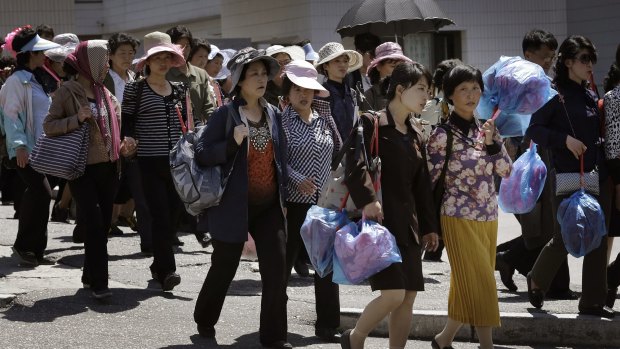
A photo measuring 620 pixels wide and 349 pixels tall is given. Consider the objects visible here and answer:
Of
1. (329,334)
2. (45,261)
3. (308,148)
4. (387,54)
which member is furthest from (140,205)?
(329,334)

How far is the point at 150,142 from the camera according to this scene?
9.11m

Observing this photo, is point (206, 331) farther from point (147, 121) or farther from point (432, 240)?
point (147, 121)

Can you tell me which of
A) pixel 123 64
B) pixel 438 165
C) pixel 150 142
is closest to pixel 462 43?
pixel 123 64

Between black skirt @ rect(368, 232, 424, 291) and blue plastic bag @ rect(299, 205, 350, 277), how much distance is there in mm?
301

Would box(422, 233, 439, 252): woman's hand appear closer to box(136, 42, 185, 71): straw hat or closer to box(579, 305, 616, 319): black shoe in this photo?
box(579, 305, 616, 319): black shoe

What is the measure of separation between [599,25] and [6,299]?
13.4m

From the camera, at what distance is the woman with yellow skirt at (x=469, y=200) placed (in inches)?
292

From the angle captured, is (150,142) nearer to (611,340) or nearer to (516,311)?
(516,311)

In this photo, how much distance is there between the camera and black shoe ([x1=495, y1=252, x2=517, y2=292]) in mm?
9781

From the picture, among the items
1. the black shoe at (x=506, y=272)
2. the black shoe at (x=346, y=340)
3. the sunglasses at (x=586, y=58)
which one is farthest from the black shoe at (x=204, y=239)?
the black shoe at (x=346, y=340)

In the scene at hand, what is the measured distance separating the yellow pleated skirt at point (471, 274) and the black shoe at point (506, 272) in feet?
7.67

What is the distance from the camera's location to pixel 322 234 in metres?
7.06

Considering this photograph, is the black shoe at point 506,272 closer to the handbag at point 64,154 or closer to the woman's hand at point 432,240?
the woman's hand at point 432,240

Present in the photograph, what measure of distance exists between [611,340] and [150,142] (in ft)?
11.8
